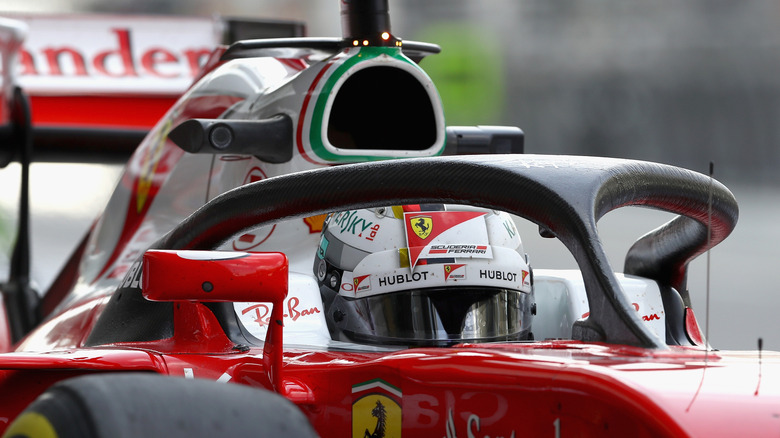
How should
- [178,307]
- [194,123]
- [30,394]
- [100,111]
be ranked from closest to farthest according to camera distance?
[30,394] < [178,307] < [194,123] < [100,111]

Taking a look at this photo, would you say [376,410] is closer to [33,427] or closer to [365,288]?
[33,427]

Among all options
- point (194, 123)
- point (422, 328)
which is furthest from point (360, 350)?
point (194, 123)

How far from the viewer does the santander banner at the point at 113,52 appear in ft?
15.5

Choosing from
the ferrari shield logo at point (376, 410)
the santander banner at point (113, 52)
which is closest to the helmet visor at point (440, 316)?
the ferrari shield logo at point (376, 410)

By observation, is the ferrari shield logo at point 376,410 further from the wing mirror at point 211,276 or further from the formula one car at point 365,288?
the wing mirror at point 211,276

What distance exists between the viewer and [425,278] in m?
1.87

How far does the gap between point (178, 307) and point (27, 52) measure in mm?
3450

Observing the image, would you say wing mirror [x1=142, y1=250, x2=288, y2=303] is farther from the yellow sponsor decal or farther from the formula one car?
the yellow sponsor decal

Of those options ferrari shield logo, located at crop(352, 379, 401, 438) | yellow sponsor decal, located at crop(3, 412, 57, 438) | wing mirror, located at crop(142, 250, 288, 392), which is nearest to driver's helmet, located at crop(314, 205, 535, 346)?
ferrari shield logo, located at crop(352, 379, 401, 438)

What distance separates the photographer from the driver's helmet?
186cm

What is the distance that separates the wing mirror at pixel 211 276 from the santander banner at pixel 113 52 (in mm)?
3479

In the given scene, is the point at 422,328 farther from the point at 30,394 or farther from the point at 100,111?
the point at 100,111

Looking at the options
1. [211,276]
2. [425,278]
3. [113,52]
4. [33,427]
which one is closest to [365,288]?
[425,278]

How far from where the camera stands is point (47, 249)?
8.03m
